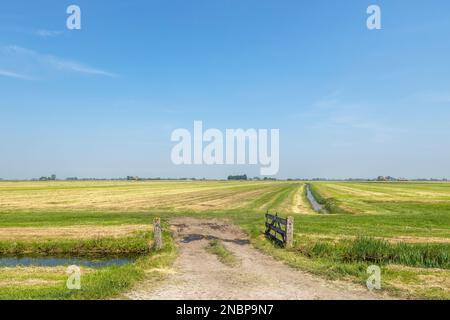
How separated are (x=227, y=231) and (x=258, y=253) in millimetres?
7646

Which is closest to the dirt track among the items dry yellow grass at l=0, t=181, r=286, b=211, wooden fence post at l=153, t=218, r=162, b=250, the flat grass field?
the flat grass field

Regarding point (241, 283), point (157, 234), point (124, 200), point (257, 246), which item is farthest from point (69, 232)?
point (124, 200)

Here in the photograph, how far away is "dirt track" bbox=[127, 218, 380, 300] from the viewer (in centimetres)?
1146

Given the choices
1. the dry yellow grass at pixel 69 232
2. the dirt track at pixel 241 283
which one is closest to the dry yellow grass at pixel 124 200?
the dry yellow grass at pixel 69 232

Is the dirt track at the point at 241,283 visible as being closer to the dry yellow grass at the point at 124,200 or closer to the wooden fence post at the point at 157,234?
the wooden fence post at the point at 157,234

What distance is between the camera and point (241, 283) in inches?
508

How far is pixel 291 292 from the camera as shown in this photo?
11.8m

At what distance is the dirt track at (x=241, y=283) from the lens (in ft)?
37.6

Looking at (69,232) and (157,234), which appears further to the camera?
(69,232)

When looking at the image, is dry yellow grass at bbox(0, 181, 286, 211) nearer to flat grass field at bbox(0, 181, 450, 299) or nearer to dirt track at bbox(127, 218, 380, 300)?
flat grass field at bbox(0, 181, 450, 299)

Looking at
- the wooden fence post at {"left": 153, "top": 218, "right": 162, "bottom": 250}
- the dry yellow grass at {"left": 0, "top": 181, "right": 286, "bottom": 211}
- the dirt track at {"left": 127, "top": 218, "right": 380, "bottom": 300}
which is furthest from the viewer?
the dry yellow grass at {"left": 0, "top": 181, "right": 286, "bottom": 211}

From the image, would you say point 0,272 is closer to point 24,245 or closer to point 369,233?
point 24,245

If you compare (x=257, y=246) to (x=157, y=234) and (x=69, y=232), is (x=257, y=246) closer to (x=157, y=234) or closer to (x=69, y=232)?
(x=157, y=234)
